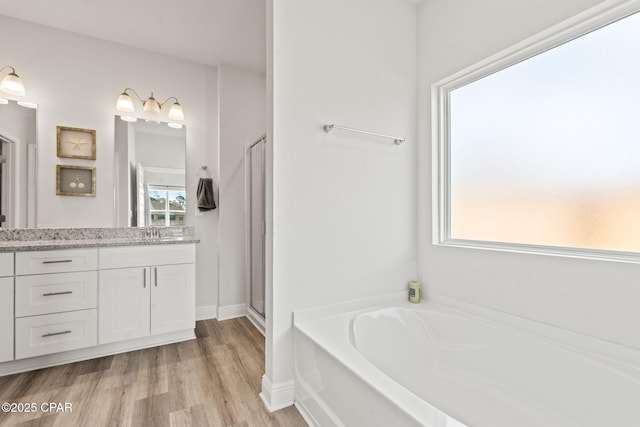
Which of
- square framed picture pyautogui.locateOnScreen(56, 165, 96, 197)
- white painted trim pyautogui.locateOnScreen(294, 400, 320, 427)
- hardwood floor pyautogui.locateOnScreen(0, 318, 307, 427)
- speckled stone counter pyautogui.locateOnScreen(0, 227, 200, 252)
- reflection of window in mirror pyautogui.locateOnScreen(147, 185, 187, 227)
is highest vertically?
square framed picture pyautogui.locateOnScreen(56, 165, 96, 197)

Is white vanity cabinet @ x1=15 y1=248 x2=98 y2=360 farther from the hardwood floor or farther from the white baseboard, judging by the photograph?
the white baseboard

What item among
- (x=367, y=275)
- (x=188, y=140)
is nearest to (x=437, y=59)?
(x=367, y=275)

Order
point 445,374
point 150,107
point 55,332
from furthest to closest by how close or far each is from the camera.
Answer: point 150,107 < point 55,332 < point 445,374

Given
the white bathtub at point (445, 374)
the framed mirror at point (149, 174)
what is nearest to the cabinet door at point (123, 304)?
the framed mirror at point (149, 174)

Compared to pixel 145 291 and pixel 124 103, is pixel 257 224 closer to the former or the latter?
pixel 145 291

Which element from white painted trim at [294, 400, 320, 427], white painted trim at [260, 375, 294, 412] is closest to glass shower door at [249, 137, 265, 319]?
white painted trim at [260, 375, 294, 412]

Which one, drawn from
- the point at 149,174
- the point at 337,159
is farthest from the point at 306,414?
the point at 149,174

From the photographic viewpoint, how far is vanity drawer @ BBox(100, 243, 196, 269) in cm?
215

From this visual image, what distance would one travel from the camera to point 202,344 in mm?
2375

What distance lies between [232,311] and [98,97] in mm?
2367

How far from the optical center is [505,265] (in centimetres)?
163

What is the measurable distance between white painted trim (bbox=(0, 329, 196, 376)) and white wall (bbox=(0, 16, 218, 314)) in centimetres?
53

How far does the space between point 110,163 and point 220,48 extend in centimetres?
148

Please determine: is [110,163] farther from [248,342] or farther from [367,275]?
[367,275]
